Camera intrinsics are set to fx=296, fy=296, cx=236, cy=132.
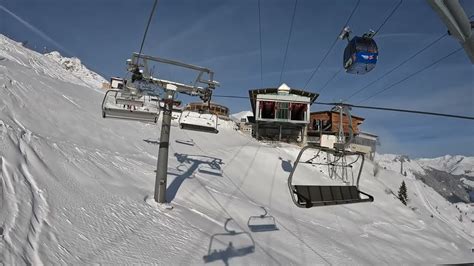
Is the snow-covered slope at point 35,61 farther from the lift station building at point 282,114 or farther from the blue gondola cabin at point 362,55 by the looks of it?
the blue gondola cabin at point 362,55

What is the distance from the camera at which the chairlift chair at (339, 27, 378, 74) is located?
12000 millimetres

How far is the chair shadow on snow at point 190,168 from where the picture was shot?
12761 mm

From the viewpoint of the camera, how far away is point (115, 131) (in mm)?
19031

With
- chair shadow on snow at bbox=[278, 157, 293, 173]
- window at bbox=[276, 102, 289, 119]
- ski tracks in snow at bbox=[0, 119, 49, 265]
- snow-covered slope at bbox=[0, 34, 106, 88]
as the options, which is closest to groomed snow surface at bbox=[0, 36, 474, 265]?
ski tracks in snow at bbox=[0, 119, 49, 265]

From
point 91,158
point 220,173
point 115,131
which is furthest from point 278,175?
point 91,158

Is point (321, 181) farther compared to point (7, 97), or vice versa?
point (321, 181)

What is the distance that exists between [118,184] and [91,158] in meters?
2.31

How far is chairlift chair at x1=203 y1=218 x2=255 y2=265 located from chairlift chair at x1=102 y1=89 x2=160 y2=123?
472cm

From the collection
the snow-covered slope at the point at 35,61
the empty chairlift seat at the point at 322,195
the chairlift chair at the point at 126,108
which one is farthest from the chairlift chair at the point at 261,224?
the snow-covered slope at the point at 35,61

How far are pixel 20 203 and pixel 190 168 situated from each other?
1053cm

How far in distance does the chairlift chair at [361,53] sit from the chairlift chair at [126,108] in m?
8.09

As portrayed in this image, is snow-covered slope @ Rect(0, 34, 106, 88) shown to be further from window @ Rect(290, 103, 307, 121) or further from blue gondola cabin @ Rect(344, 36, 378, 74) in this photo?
blue gondola cabin @ Rect(344, 36, 378, 74)

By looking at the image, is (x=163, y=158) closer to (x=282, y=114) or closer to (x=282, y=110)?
(x=282, y=114)

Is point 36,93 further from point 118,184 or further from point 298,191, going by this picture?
point 298,191
